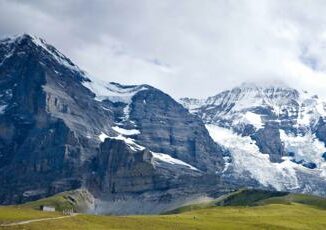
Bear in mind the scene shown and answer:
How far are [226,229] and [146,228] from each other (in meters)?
28.2

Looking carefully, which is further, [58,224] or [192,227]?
[192,227]

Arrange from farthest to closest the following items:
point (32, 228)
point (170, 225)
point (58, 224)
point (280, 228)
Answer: point (280, 228)
point (170, 225)
point (58, 224)
point (32, 228)

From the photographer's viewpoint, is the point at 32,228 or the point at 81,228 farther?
the point at 81,228

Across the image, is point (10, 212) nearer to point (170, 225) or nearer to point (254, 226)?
point (170, 225)

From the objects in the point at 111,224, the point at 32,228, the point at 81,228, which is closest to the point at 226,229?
the point at 111,224

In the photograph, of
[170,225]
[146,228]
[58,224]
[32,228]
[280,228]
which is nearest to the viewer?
[32,228]

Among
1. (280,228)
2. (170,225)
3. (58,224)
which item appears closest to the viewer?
(58,224)

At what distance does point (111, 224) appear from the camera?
168 m

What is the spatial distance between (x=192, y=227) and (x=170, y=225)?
600cm

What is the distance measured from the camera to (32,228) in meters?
140

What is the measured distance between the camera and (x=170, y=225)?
18062 centimetres

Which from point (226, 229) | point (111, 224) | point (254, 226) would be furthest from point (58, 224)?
point (254, 226)

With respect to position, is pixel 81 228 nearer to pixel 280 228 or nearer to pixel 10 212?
pixel 10 212

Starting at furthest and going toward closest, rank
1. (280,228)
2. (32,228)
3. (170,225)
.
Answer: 1. (280,228)
2. (170,225)
3. (32,228)
